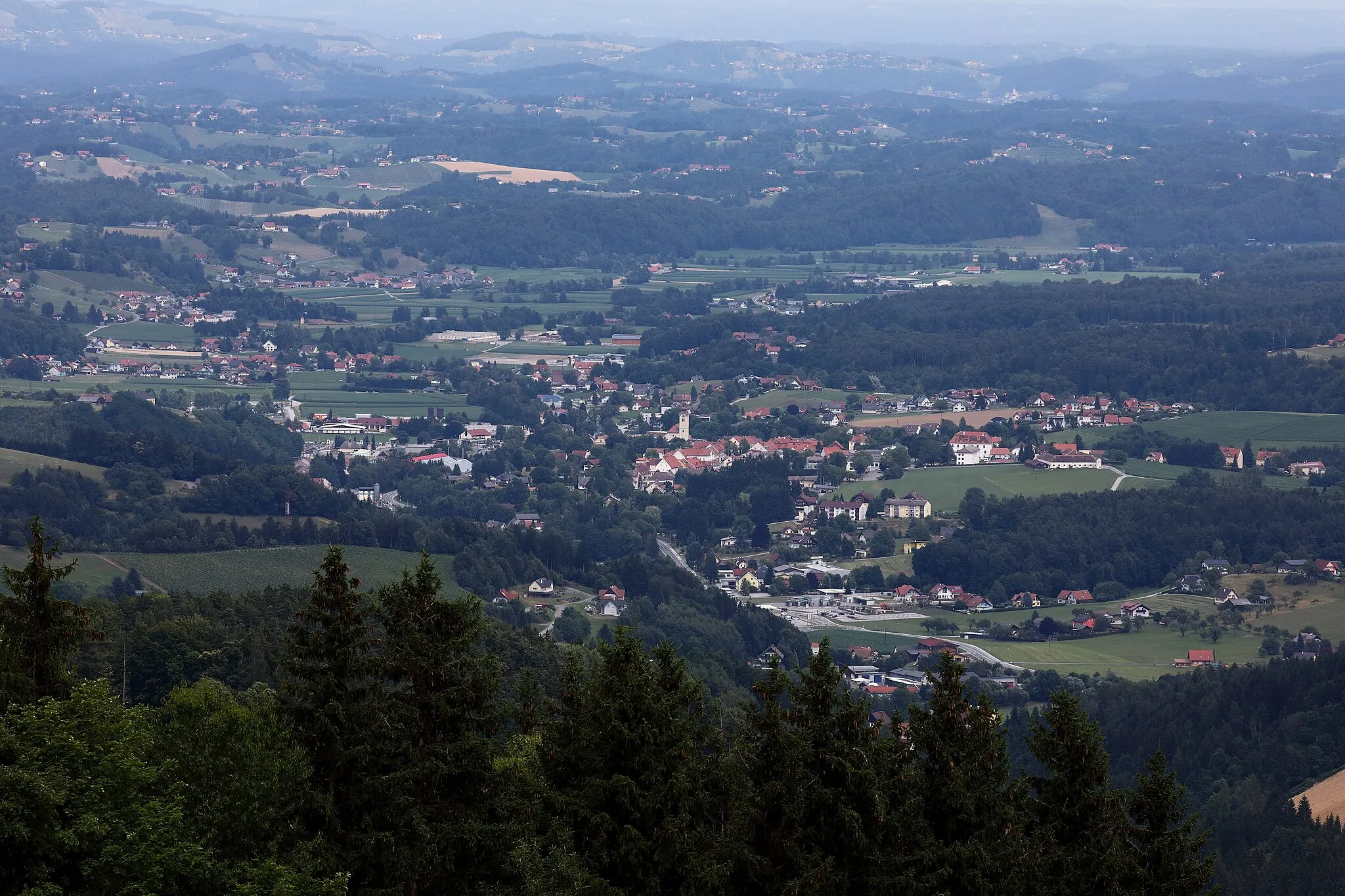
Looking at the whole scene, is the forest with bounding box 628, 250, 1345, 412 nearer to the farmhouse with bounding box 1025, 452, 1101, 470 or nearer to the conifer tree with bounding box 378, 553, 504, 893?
the farmhouse with bounding box 1025, 452, 1101, 470

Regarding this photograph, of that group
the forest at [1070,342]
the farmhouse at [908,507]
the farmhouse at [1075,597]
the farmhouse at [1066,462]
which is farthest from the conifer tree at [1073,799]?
the forest at [1070,342]

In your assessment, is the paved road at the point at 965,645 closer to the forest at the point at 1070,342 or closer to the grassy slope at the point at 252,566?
the grassy slope at the point at 252,566

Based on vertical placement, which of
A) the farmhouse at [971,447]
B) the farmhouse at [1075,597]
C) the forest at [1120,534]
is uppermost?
the forest at [1120,534]

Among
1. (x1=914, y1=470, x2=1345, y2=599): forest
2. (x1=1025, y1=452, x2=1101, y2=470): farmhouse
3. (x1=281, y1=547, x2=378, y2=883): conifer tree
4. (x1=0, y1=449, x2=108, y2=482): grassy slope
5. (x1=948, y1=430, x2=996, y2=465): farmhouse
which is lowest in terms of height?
(x1=948, y1=430, x2=996, y2=465): farmhouse

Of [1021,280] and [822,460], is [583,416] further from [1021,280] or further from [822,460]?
[1021,280]

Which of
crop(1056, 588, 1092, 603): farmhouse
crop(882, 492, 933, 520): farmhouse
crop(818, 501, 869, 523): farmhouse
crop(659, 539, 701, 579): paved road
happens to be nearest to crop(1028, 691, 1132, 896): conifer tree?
crop(1056, 588, 1092, 603): farmhouse

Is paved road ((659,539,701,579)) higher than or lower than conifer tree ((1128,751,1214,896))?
lower

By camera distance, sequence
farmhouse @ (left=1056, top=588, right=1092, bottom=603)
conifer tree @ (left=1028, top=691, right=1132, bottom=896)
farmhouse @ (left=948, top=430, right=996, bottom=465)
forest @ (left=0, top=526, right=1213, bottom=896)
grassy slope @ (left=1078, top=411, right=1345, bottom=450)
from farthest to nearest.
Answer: farmhouse @ (left=948, top=430, right=996, bottom=465), grassy slope @ (left=1078, top=411, right=1345, bottom=450), farmhouse @ (left=1056, top=588, right=1092, bottom=603), conifer tree @ (left=1028, top=691, right=1132, bottom=896), forest @ (left=0, top=526, right=1213, bottom=896)

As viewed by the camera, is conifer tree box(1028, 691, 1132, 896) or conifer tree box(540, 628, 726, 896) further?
conifer tree box(1028, 691, 1132, 896)
